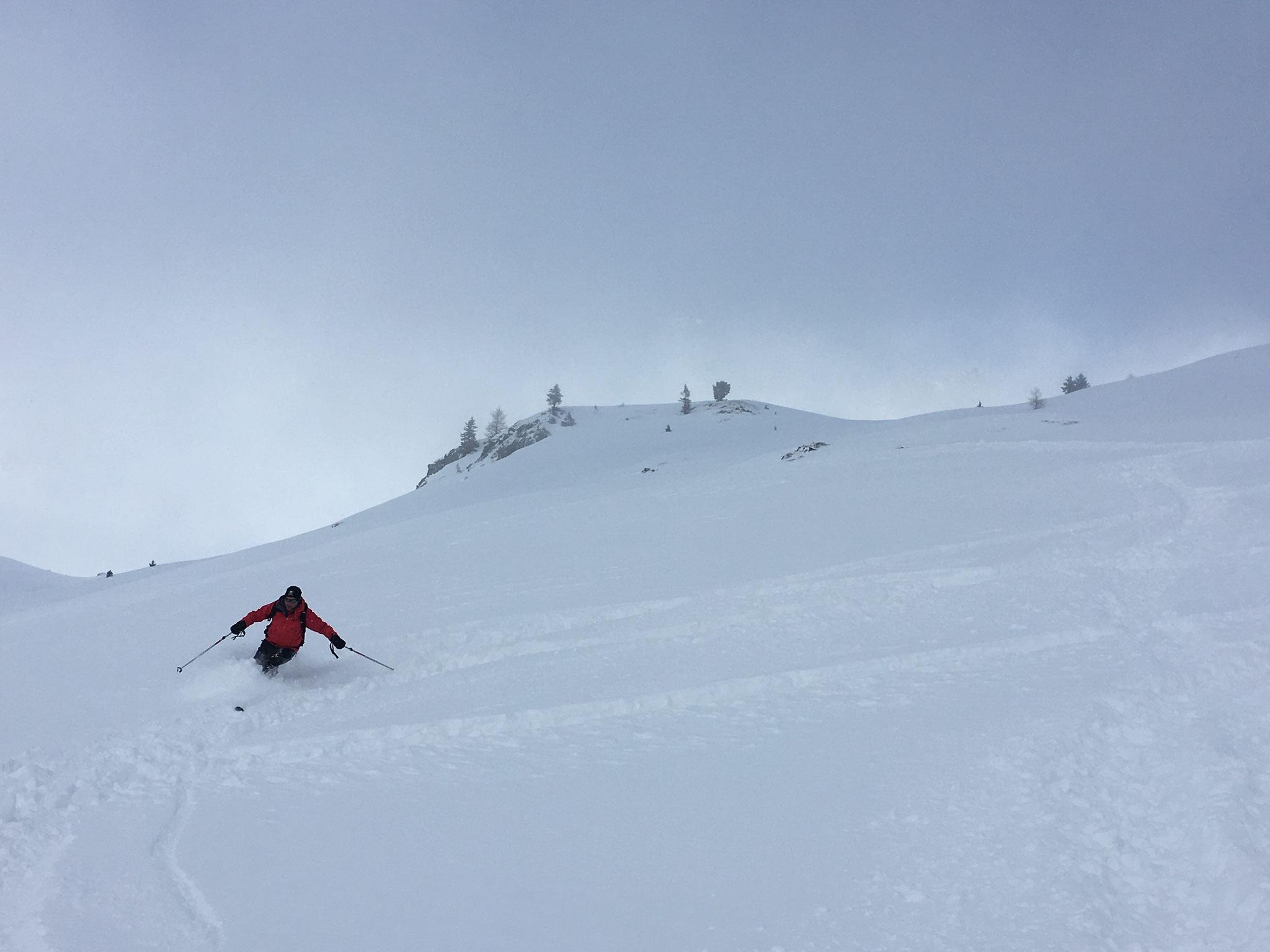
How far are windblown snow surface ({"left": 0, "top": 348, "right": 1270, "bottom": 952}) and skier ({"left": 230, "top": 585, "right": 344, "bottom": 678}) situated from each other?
400mm

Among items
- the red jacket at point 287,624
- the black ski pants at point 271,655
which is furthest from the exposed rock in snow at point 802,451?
the black ski pants at point 271,655

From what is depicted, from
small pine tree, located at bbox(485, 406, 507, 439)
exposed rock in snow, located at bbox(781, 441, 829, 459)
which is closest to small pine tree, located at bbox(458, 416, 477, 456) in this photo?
small pine tree, located at bbox(485, 406, 507, 439)

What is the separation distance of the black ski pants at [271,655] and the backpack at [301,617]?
0.16m

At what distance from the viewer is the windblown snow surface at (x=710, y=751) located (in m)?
4.25

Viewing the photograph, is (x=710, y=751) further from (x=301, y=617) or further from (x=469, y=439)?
(x=469, y=439)

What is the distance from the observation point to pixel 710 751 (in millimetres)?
6438

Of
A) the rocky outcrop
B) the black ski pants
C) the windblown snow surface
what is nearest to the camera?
the windblown snow surface

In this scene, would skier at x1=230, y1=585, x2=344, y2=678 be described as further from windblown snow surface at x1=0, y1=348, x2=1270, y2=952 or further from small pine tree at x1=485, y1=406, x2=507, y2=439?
small pine tree at x1=485, y1=406, x2=507, y2=439

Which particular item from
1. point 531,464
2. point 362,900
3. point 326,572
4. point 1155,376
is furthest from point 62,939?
point 531,464

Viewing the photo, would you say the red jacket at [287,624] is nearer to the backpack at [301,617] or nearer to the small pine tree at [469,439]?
the backpack at [301,617]

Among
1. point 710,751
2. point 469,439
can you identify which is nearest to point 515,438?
point 469,439

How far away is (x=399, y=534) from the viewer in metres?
22.0

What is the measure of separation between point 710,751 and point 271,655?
686 cm

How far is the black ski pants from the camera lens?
9.77 metres
